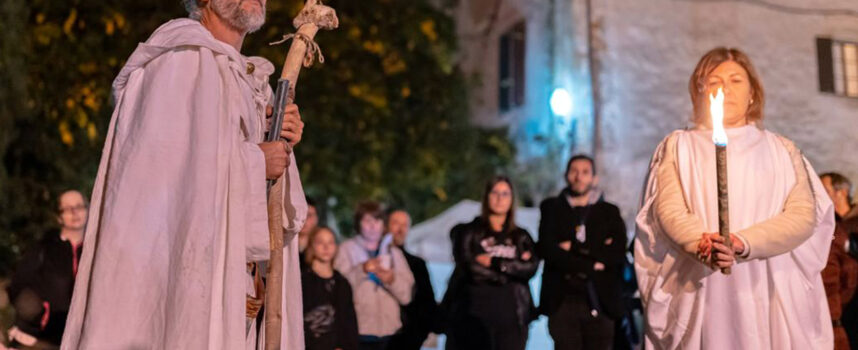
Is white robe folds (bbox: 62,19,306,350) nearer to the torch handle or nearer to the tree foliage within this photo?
the torch handle

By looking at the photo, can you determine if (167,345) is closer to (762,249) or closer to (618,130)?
(762,249)

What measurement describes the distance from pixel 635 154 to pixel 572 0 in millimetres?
1966

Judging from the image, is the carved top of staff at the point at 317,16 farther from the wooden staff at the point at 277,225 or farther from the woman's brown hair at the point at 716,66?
the woman's brown hair at the point at 716,66

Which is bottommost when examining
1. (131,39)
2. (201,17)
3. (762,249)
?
(762,249)

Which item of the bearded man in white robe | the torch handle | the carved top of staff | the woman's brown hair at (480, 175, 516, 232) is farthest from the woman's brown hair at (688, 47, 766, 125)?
the woman's brown hair at (480, 175, 516, 232)

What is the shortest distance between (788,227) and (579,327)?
2.57 meters

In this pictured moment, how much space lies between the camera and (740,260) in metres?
3.46

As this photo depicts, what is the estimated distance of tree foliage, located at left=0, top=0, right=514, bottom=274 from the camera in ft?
35.3

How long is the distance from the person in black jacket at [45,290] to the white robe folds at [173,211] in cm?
317

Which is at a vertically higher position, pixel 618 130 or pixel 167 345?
pixel 618 130

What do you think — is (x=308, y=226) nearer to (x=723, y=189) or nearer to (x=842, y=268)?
(x=842, y=268)

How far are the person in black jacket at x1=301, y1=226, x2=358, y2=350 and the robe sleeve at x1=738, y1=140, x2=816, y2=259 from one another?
10.6 ft

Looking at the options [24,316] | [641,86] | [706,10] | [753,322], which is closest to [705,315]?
[753,322]

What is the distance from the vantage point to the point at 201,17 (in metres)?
3.30
